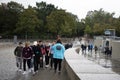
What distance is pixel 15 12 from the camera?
4515 inches

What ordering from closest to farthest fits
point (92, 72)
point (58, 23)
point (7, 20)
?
point (92, 72) < point (7, 20) < point (58, 23)

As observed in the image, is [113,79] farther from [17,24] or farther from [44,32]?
[44,32]

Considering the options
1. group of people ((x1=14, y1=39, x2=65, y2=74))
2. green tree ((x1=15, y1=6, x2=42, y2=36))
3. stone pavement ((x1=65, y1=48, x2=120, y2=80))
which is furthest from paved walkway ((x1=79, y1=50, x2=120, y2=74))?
green tree ((x1=15, y1=6, x2=42, y2=36))

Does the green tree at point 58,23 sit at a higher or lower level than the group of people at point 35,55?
higher

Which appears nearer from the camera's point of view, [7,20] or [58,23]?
[7,20]

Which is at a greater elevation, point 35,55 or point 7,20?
point 7,20

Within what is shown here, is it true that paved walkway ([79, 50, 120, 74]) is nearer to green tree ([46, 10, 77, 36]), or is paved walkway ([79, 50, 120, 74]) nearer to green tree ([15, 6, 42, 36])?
green tree ([15, 6, 42, 36])

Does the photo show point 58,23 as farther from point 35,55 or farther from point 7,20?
point 35,55

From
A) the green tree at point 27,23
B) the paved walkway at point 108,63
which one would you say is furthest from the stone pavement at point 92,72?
the green tree at point 27,23

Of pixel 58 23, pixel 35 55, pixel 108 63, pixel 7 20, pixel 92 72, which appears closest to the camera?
pixel 92 72

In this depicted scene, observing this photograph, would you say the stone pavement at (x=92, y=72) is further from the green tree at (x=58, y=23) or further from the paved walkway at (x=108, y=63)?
the green tree at (x=58, y=23)

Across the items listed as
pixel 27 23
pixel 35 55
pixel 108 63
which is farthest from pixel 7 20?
pixel 35 55

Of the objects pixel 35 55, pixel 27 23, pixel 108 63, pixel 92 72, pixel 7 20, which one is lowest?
pixel 108 63

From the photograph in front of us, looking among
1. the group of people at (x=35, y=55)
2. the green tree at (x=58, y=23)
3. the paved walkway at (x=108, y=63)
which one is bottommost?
the paved walkway at (x=108, y=63)
